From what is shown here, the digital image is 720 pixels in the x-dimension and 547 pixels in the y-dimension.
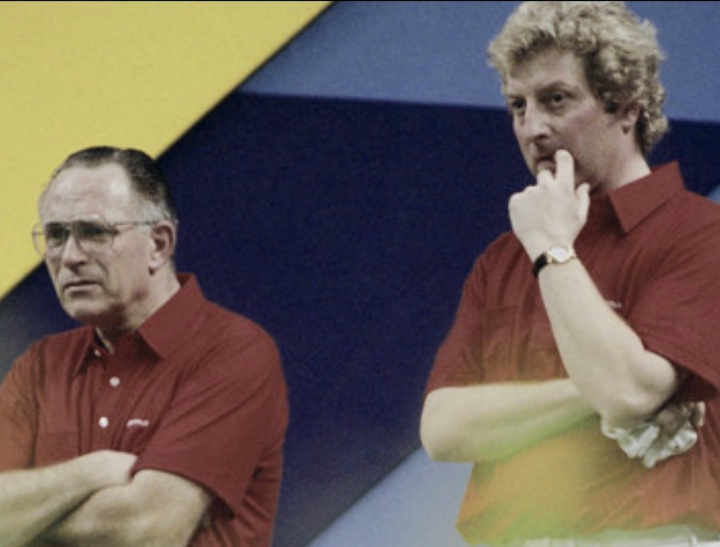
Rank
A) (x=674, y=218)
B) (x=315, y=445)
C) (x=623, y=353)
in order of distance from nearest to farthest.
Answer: (x=623, y=353) < (x=674, y=218) < (x=315, y=445)

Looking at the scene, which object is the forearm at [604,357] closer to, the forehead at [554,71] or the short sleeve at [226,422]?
the forehead at [554,71]

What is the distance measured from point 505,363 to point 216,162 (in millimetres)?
822

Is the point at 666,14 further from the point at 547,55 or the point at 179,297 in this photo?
the point at 179,297

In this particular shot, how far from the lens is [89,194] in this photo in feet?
7.95

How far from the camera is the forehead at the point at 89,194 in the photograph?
7.91 ft

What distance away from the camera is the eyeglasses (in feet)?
7.86

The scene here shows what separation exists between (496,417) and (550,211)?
0.94ft

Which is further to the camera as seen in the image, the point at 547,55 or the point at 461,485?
the point at 461,485

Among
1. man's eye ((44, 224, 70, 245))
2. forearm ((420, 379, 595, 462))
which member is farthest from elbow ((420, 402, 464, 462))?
man's eye ((44, 224, 70, 245))

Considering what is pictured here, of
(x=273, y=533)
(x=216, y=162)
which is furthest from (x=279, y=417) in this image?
(x=216, y=162)

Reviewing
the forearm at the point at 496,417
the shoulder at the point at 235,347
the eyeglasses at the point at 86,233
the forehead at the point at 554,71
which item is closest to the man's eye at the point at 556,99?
the forehead at the point at 554,71

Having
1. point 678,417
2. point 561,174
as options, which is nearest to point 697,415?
point 678,417

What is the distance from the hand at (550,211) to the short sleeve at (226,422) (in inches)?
19.5

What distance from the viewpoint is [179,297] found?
247cm
